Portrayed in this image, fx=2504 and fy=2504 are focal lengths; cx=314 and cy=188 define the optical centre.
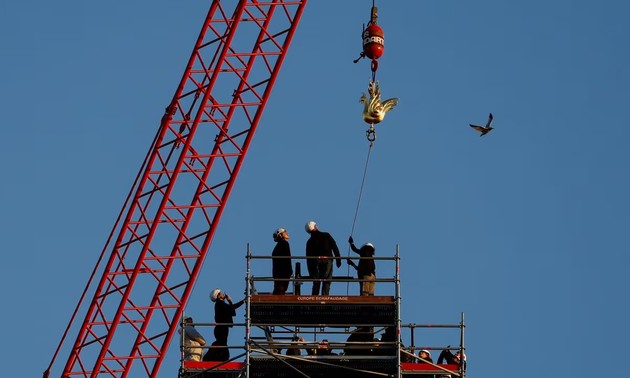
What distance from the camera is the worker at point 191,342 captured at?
96.6 meters

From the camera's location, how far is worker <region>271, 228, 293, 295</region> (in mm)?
96812

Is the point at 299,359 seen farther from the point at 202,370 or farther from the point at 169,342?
the point at 169,342

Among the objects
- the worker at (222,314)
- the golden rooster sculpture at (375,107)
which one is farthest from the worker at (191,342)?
the golden rooster sculpture at (375,107)

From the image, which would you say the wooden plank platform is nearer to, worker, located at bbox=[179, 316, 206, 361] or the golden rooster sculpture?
worker, located at bbox=[179, 316, 206, 361]

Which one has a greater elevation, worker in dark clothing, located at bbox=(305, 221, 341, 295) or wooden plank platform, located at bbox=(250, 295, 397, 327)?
worker in dark clothing, located at bbox=(305, 221, 341, 295)

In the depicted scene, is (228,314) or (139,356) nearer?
(228,314)

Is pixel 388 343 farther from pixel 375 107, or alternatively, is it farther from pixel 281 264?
pixel 375 107

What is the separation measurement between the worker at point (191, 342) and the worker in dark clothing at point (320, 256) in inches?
188

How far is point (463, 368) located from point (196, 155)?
32.2 meters

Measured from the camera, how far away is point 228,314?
318 feet

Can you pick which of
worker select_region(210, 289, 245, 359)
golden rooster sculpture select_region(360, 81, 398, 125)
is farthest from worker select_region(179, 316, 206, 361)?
golden rooster sculpture select_region(360, 81, 398, 125)

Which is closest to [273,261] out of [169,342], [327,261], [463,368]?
[327,261]

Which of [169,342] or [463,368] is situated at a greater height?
[169,342]

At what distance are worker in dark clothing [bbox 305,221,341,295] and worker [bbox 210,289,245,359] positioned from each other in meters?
2.98
